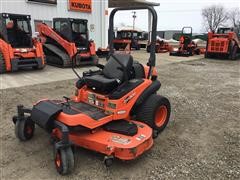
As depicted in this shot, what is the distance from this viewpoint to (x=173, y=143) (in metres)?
3.57

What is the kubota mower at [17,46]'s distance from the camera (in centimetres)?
841

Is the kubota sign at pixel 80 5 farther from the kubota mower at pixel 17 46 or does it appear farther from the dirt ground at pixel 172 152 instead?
the dirt ground at pixel 172 152

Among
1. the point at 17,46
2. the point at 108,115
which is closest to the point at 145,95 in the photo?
the point at 108,115

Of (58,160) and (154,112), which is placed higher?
(154,112)

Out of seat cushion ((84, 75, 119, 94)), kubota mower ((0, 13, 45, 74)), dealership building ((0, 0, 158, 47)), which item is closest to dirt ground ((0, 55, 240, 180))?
seat cushion ((84, 75, 119, 94))

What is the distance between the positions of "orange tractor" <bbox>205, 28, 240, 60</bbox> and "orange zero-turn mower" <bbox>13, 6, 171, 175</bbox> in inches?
461

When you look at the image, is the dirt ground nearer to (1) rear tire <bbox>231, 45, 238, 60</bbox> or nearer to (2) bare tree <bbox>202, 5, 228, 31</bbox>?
(1) rear tire <bbox>231, 45, 238, 60</bbox>

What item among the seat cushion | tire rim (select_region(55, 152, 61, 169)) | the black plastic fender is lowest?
tire rim (select_region(55, 152, 61, 169))

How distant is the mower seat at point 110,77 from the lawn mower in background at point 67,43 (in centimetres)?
646

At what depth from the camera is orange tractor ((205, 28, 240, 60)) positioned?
1416cm

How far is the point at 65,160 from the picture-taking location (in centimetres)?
269

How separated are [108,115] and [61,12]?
1146cm

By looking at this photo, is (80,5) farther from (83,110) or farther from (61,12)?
(83,110)

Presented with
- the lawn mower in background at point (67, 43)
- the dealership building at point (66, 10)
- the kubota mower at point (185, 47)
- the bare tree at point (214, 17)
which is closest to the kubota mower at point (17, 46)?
the lawn mower in background at point (67, 43)
